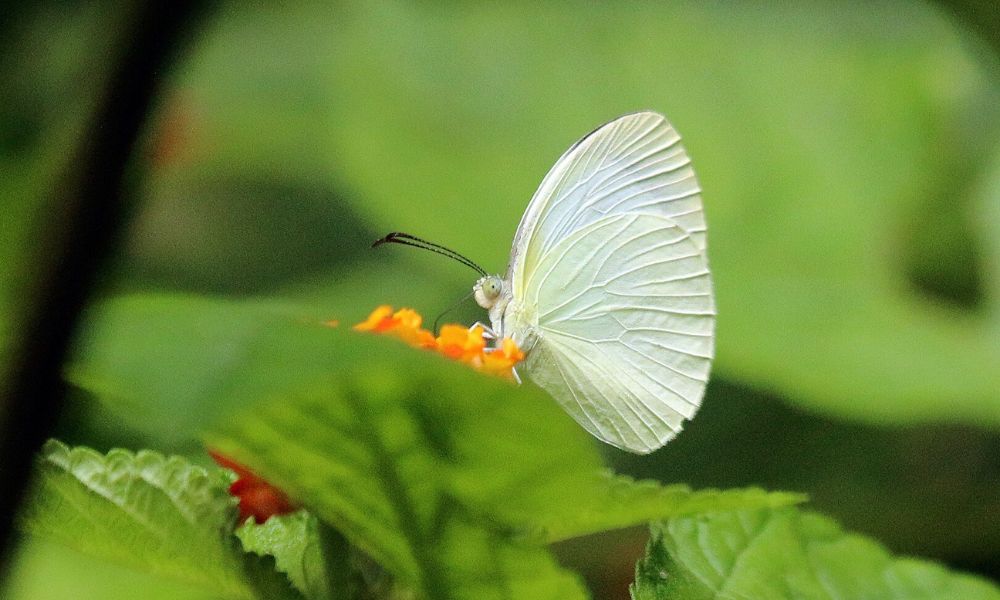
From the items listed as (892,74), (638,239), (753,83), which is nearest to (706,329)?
(638,239)

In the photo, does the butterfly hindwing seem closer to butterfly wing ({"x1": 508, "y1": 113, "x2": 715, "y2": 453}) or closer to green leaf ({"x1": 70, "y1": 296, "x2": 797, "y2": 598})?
butterfly wing ({"x1": 508, "y1": 113, "x2": 715, "y2": 453})

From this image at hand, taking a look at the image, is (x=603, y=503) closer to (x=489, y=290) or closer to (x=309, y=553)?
(x=309, y=553)

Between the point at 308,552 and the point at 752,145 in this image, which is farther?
the point at 752,145

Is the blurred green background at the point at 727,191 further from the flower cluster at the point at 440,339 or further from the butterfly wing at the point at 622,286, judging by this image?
the flower cluster at the point at 440,339

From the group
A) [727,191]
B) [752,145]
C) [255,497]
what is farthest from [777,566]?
[752,145]

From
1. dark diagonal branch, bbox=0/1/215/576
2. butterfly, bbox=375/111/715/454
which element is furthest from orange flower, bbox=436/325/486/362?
dark diagonal branch, bbox=0/1/215/576
